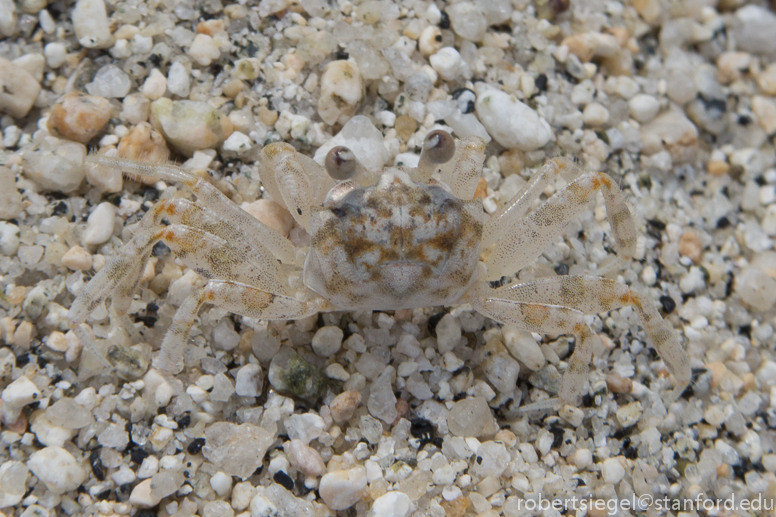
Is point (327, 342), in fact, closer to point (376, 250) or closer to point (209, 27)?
point (376, 250)

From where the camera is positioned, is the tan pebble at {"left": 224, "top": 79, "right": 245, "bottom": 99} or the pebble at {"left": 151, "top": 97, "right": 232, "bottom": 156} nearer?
the pebble at {"left": 151, "top": 97, "right": 232, "bottom": 156}

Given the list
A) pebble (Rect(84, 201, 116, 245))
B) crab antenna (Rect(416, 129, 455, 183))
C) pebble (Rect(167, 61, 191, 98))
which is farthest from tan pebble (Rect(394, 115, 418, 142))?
pebble (Rect(84, 201, 116, 245))

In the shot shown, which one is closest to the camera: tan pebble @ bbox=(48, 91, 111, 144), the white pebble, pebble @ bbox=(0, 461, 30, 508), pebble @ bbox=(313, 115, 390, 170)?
pebble @ bbox=(0, 461, 30, 508)

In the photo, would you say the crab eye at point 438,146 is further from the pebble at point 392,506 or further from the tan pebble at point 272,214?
the pebble at point 392,506

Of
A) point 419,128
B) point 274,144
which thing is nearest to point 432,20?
point 419,128

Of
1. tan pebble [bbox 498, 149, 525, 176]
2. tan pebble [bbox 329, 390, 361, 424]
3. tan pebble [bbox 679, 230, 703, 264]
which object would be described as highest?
tan pebble [bbox 498, 149, 525, 176]

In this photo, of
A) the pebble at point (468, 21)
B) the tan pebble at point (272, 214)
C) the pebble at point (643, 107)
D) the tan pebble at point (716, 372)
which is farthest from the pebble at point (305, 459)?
the pebble at point (643, 107)

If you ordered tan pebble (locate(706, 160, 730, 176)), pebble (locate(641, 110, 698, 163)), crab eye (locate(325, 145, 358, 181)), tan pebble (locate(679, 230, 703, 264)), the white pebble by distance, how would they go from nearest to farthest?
the white pebble
crab eye (locate(325, 145, 358, 181))
tan pebble (locate(679, 230, 703, 264))
pebble (locate(641, 110, 698, 163))
tan pebble (locate(706, 160, 730, 176))

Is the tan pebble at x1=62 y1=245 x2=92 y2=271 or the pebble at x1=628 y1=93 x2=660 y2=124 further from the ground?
the pebble at x1=628 y1=93 x2=660 y2=124

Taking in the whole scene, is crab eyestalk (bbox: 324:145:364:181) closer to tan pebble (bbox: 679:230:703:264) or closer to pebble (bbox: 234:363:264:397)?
pebble (bbox: 234:363:264:397)
